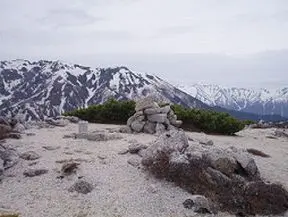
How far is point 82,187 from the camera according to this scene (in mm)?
15453

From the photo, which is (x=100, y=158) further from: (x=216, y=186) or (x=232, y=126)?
(x=232, y=126)

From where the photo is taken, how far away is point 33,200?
14617 mm

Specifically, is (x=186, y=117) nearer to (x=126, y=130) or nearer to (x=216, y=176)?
(x=126, y=130)

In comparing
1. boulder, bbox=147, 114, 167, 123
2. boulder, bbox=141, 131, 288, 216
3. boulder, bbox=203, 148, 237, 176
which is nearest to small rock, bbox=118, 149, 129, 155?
boulder, bbox=141, 131, 288, 216

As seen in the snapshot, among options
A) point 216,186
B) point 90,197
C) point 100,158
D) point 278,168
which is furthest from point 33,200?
point 278,168

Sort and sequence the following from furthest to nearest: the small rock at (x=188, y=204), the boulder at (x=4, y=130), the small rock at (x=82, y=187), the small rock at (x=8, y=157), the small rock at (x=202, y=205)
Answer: the boulder at (x=4, y=130)
the small rock at (x=8, y=157)
the small rock at (x=82, y=187)
the small rock at (x=188, y=204)
the small rock at (x=202, y=205)

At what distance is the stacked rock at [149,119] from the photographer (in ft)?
89.9

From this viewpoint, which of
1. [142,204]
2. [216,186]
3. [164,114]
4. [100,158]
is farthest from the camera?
[164,114]

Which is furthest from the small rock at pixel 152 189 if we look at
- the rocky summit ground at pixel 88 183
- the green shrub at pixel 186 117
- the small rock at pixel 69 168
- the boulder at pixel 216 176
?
the green shrub at pixel 186 117

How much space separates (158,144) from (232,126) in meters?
15.2

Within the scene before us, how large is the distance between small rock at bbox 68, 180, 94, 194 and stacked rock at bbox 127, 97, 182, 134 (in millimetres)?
11865

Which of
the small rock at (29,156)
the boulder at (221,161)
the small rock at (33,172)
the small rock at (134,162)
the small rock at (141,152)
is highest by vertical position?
the boulder at (221,161)

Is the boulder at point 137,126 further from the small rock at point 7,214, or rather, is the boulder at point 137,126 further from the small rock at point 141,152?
the small rock at point 7,214

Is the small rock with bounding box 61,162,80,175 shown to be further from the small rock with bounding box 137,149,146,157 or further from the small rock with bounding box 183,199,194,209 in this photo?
the small rock with bounding box 183,199,194,209
